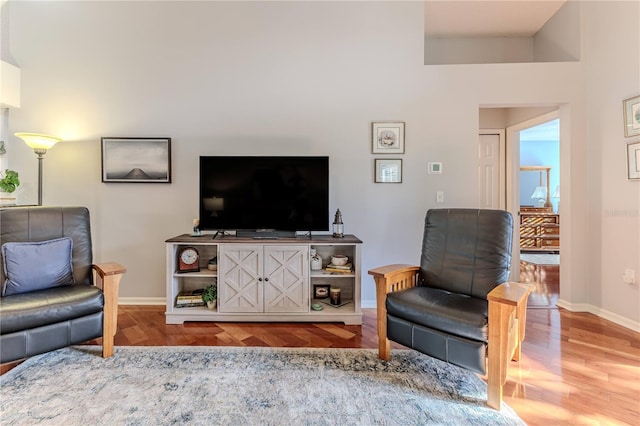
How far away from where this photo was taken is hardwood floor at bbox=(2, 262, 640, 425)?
1.52 metres

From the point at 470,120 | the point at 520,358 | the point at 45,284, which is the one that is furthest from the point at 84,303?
the point at 470,120

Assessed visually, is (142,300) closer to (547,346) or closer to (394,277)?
(394,277)

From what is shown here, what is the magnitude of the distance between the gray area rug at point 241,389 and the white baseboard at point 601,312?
1834 mm

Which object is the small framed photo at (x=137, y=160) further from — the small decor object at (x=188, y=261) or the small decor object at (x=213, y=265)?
the small decor object at (x=213, y=265)

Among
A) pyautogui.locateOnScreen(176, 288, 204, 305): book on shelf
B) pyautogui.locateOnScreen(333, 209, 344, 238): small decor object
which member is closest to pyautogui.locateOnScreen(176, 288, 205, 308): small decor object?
pyautogui.locateOnScreen(176, 288, 204, 305): book on shelf

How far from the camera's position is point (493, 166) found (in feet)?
12.7

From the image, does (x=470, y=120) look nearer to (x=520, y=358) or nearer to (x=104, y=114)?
(x=520, y=358)

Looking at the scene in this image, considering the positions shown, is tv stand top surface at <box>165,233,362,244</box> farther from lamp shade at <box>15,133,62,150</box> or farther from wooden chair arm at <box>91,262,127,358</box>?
lamp shade at <box>15,133,62,150</box>

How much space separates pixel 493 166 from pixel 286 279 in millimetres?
3211

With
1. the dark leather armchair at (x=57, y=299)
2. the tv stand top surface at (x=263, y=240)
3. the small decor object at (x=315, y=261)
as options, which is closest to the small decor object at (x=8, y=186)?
the dark leather armchair at (x=57, y=299)

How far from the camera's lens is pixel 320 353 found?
6.62 feet

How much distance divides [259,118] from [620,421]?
10.9ft

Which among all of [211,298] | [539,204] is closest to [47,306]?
[211,298]

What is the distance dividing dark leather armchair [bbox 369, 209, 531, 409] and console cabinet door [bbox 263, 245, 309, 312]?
768 millimetres
